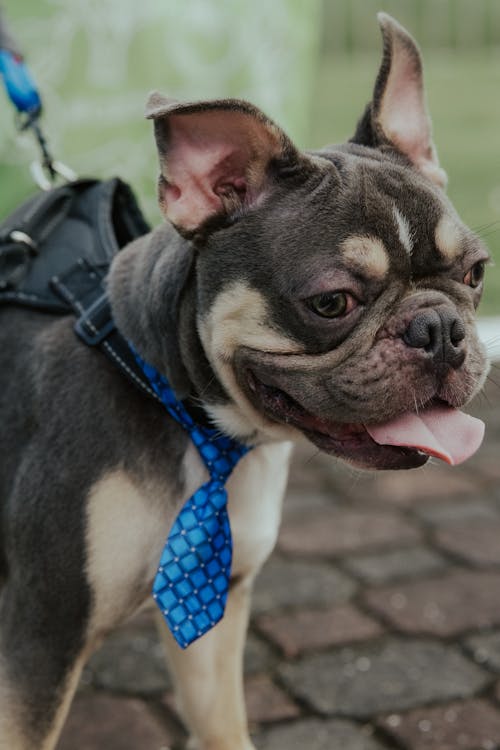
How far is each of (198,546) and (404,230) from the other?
0.88 meters

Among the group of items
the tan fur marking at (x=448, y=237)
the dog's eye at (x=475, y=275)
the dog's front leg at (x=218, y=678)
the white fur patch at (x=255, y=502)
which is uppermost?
the tan fur marking at (x=448, y=237)

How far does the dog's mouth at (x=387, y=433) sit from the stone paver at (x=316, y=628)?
4.84ft

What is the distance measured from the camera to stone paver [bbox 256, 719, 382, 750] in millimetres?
3383

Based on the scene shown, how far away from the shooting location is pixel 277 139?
103 inches

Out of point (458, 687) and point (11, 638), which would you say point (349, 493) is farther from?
point (11, 638)

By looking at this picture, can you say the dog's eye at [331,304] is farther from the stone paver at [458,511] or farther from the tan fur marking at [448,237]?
the stone paver at [458,511]

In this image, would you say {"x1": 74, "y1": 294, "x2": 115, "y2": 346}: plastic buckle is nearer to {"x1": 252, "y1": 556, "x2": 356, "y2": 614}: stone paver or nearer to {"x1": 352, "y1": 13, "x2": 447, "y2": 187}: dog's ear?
{"x1": 352, "y1": 13, "x2": 447, "y2": 187}: dog's ear

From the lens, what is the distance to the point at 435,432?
257 centimetres

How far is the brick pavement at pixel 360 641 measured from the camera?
3.49 m

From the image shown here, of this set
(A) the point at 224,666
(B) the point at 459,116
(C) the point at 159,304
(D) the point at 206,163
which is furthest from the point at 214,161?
(B) the point at 459,116

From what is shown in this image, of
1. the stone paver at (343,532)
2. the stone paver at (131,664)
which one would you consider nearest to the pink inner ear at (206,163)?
the stone paver at (131,664)

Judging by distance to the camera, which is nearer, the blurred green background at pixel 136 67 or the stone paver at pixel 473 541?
the stone paver at pixel 473 541

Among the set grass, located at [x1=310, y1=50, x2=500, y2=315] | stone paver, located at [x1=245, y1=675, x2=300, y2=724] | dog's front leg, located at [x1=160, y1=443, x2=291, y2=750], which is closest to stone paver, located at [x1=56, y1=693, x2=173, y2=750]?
A: dog's front leg, located at [x1=160, y1=443, x2=291, y2=750]

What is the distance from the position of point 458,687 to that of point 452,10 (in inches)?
630
